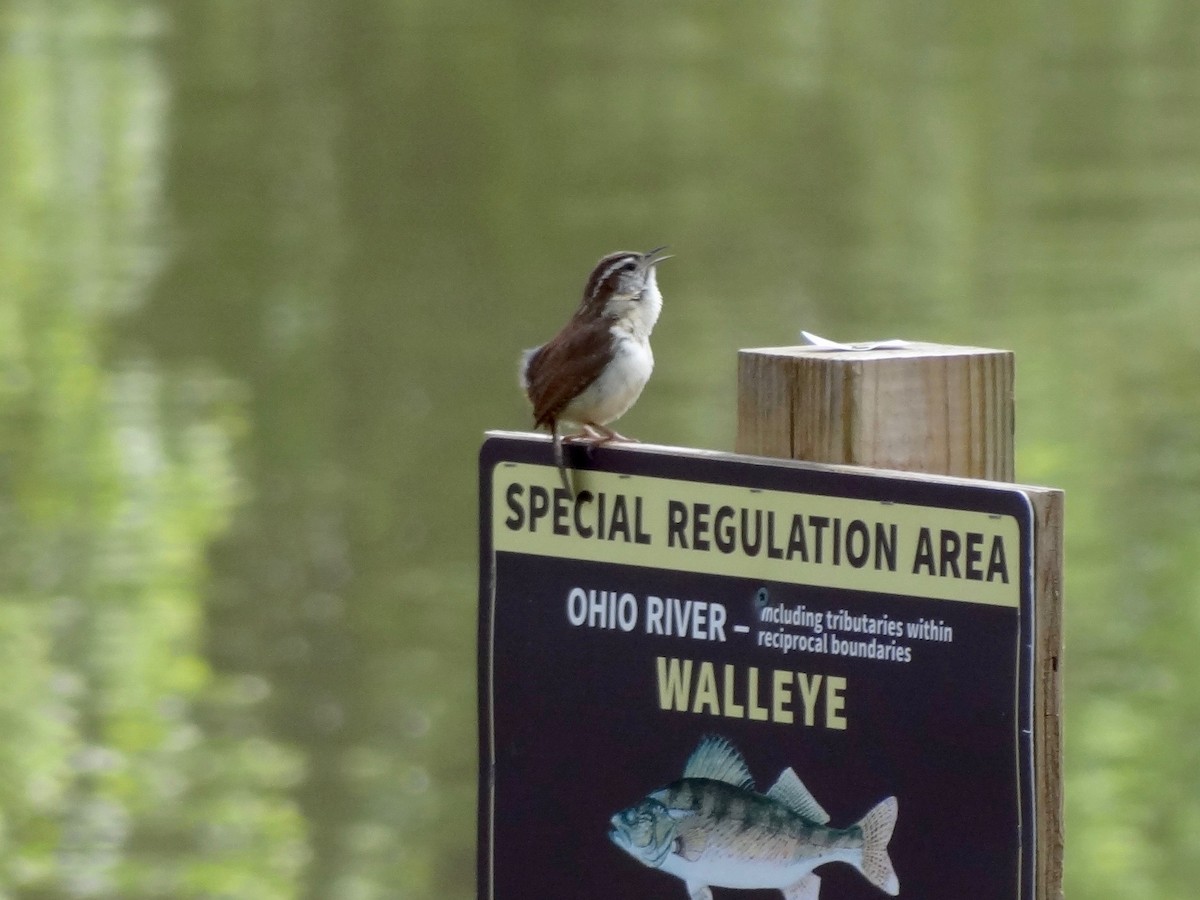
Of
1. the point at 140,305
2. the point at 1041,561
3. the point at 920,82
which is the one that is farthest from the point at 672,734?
the point at 920,82

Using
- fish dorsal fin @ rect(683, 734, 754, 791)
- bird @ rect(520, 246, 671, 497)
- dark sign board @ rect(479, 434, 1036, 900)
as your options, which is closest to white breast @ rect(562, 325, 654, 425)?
bird @ rect(520, 246, 671, 497)

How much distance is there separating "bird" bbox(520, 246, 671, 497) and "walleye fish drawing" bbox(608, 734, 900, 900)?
0.70m

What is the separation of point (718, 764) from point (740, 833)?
79 mm

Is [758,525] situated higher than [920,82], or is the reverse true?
[920,82]

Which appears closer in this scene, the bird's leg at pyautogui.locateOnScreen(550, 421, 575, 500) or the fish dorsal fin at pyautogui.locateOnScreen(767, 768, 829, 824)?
the fish dorsal fin at pyautogui.locateOnScreen(767, 768, 829, 824)

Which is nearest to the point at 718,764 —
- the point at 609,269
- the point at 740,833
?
the point at 740,833

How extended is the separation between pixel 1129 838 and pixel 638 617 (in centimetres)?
484

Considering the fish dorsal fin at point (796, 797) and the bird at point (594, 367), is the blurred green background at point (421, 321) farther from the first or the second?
the fish dorsal fin at point (796, 797)

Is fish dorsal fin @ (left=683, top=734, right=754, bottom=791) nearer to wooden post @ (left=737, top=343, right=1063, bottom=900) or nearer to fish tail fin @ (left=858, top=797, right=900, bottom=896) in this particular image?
fish tail fin @ (left=858, top=797, right=900, bottom=896)

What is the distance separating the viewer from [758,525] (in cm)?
225

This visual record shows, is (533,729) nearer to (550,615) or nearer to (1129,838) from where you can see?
(550,615)

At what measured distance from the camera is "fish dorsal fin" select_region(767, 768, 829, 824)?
86.0 inches

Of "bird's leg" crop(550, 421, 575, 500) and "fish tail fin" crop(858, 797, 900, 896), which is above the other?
"bird's leg" crop(550, 421, 575, 500)

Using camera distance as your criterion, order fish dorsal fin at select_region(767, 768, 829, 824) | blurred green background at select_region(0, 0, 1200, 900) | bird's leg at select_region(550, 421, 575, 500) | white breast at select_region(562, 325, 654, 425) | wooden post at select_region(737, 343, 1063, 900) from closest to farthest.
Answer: fish dorsal fin at select_region(767, 768, 829, 824)
wooden post at select_region(737, 343, 1063, 900)
bird's leg at select_region(550, 421, 575, 500)
white breast at select_region(562, 325, 654, 425)
blurred green background at select_region(0, 0, 1200, 900)
